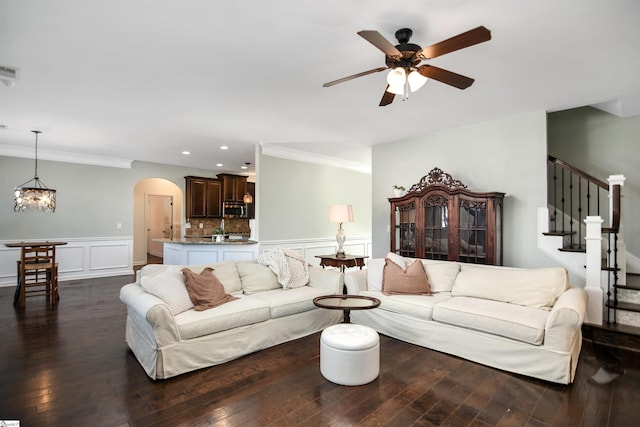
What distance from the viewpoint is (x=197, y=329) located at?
267 cm

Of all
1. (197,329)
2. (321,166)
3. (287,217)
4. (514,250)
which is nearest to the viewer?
(197,329)

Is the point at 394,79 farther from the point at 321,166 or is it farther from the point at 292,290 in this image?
the point at 321,166

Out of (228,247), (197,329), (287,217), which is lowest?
(197,329)

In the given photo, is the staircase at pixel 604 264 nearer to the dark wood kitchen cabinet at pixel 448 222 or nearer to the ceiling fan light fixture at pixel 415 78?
the dark wood kitchen cabinet at pixel 448 222

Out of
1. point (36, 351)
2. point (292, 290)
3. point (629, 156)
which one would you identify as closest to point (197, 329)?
point (292, 290)

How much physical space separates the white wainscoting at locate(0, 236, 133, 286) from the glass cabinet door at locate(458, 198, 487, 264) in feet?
22.6

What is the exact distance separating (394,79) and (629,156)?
13.3ft

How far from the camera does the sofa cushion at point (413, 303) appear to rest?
3172 mm

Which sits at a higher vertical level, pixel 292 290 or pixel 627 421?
pixel 292 290

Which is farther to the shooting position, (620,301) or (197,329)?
(620,301)

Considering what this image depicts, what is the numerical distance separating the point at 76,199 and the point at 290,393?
671 centimetres

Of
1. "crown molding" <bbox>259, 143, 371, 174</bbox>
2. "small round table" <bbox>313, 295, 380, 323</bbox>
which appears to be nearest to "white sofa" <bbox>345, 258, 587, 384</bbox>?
"small round table" <bbox>313, 295, 380, 323</bbox>

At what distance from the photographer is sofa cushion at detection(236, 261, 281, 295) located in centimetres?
362

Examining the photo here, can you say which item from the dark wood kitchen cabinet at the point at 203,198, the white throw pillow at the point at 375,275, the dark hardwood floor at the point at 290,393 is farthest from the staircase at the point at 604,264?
the dark wood kitchen cabinet at the point at 203,198
